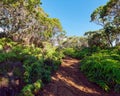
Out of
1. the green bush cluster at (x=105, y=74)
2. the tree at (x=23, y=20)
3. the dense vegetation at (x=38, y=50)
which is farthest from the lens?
the tree at (x=23, y=20)

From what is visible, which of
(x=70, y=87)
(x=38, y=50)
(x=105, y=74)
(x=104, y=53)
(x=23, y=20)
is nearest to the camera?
(x=70, y=87)

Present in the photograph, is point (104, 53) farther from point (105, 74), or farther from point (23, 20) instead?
point (23, 20)

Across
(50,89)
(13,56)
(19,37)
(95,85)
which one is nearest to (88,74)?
(95,85)

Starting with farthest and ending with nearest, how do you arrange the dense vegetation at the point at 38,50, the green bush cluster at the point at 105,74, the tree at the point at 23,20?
the tree at the point at 23,20
the green bush cluster at the point at 105,74
the dense vegetation at the point at 38,50

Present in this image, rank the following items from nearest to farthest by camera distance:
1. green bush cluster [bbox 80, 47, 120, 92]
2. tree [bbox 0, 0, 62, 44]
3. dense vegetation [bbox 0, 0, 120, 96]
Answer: dense vegetation [bbox 0, 0, 120, 96], green bush cluster [bbox 80, 47, 120, 92], tree [bbox 0, 0, 62, 44]

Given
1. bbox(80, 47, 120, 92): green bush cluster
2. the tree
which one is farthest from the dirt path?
the tree

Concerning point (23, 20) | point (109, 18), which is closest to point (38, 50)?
point (23, 20)

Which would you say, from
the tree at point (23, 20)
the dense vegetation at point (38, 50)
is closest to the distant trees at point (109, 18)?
the dense vegetation at point (38, 50)

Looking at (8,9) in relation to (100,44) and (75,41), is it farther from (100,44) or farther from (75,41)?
(75,41)

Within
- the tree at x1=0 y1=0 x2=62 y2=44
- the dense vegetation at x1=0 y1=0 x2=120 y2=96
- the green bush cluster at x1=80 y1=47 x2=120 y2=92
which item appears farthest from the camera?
the tree at x1=0 y1=0 x2=62 y2=44

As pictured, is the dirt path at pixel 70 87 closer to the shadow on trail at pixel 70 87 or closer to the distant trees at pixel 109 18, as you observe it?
the shadow on trail at pixel 70 87

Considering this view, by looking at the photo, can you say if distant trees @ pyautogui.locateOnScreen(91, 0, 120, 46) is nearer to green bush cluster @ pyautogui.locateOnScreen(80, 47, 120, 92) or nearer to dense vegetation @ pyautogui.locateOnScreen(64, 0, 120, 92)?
dense vegetation @ pyautogui.locateOnScreen(64, 0, 120, 92)

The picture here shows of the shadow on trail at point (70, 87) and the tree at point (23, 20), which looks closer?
the shadow on trail at point (70, 87)

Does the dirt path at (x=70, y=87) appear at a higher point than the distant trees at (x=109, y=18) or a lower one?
lower
